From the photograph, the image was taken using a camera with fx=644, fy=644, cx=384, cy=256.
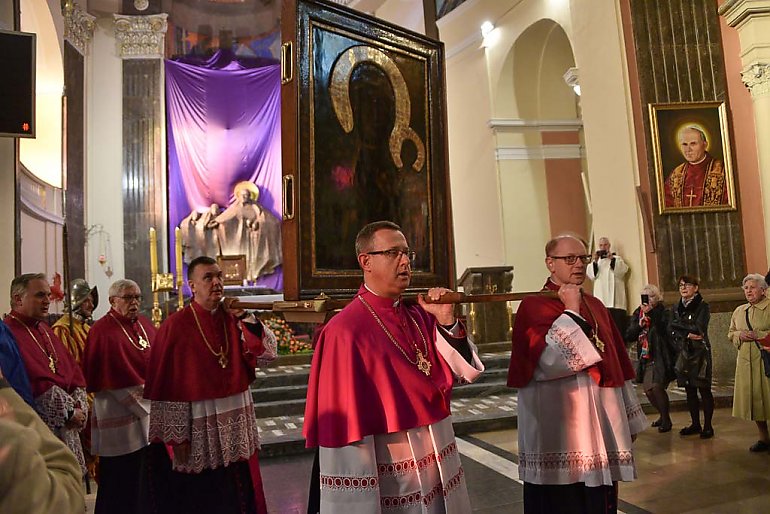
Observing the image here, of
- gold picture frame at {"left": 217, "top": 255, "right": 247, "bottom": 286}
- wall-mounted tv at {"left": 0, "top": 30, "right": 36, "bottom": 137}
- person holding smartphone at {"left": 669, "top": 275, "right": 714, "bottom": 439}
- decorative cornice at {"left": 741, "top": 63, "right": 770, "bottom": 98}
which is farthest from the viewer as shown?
gold picture frame at {"left": 217, "top": 255, "right": 247, "bottom": 286}

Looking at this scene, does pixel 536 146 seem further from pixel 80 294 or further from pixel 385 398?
pixel 385 398

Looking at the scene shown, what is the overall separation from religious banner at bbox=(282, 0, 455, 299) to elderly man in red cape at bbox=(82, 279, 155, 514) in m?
2.09

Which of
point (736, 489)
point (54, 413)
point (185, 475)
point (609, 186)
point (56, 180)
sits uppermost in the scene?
point (56, 180)

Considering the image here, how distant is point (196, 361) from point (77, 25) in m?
14.1

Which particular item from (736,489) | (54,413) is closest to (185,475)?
(54,413)

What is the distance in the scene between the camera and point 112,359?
13.8ft

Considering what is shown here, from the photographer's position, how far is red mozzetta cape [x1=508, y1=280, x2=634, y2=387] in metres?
3.15

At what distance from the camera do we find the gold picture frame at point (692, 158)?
8750 millimetres

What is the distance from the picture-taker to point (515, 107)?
12.9 metres

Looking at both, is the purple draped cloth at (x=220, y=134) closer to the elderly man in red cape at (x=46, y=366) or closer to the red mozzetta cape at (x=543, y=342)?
the elderly man in red cape at (x=46, y=366)

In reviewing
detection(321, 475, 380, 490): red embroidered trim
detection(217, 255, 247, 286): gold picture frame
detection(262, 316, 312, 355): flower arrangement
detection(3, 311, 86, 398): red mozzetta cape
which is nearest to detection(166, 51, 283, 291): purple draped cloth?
detection(217, 255, 247, 286): gold picture frame

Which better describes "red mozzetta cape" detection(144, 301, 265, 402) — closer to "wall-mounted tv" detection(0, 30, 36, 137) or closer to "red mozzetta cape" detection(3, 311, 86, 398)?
"red mozzetta cape" detection(3, 311, 86, 398)

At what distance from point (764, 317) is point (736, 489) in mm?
1770

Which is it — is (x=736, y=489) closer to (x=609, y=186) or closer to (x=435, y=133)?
(x=435, y=133)
